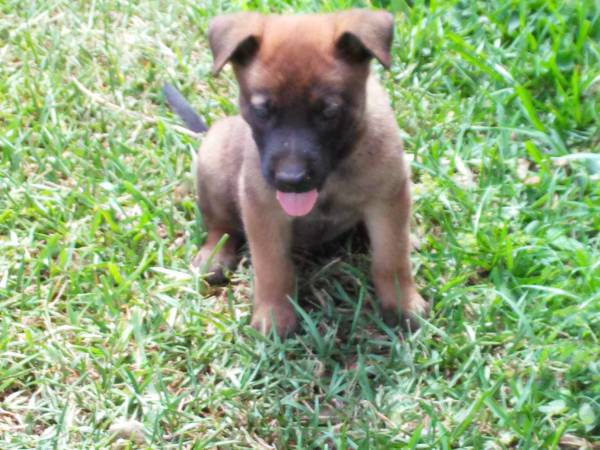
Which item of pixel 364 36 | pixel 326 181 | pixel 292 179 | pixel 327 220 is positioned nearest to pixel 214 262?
pixel 327 220

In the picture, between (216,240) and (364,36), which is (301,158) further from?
(216,240)

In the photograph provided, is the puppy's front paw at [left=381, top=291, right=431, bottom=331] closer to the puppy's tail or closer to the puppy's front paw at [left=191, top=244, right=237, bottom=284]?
Answer: the puppy's front paw at [left=191, top=244, right=237, bottom=284]

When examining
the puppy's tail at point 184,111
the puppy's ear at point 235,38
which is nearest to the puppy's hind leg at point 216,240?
the puppy's tail at point 184,111

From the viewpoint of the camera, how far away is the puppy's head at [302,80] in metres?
3.27

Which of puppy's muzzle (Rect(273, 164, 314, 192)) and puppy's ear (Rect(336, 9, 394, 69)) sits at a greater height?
puppy's ear (Rect(336, 9, 394, 69))

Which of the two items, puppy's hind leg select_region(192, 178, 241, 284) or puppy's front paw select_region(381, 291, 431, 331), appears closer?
puppy's front paw select_region(381, 291, 431, 331)

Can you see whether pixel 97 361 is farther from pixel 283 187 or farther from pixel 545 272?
pixel 545 272

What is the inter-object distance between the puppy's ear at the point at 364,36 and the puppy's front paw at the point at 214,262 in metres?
1.24

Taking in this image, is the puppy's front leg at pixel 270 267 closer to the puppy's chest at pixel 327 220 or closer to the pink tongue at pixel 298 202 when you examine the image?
the puppy's chest at pixel 327 220

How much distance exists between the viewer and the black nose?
10.8ft

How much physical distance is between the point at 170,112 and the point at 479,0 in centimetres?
195

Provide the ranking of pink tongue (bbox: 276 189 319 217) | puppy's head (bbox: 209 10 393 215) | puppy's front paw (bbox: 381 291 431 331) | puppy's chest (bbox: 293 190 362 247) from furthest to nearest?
puppy's front paw (bbox: 381 291 431 331)
puppy's chest (bbox: 293 190 362 247)
pink tongue (bbox: 276 189 319 217)
puppy's head (bbox: 209 10 393 215)

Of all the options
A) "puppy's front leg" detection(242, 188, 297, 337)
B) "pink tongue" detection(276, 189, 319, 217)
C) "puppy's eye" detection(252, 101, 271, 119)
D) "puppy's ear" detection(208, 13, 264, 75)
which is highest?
"puppy's ear" detection(208, 13, 264, 75)

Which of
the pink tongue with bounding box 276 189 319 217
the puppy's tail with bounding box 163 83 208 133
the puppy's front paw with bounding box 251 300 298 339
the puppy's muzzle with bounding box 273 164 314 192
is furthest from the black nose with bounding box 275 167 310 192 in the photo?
the puppy's tail with bounding box 163 83 208 133
